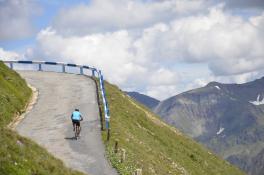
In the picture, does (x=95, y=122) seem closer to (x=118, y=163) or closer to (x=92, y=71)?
(x=118, y=163)

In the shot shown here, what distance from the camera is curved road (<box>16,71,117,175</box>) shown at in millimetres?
25766

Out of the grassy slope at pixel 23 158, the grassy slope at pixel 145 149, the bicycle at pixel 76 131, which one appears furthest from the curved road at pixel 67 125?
the grassy slope at pixel 23 158

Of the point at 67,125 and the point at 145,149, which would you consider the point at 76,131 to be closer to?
the point at 67,125

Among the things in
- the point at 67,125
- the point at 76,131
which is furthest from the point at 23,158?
the point at 67,125

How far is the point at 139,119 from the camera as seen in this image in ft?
149

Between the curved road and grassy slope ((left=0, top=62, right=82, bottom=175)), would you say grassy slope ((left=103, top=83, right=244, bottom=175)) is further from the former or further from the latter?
grassy slope ((left=0, top=62, right=82, bottom=175))

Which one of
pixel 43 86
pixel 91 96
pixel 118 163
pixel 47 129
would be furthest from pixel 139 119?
pixel 118 163

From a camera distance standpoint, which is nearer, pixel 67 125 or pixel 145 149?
pixel 145 149

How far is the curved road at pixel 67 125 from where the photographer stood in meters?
25.8

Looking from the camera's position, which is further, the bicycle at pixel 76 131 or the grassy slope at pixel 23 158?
the bicycle at pixel 76 131

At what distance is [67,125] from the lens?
33.2 meters

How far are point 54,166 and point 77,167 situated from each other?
6466 millimetres

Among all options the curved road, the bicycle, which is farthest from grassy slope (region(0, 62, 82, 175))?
the bicycle

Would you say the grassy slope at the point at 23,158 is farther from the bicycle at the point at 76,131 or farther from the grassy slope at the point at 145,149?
the bicycle at the point at 76,131
